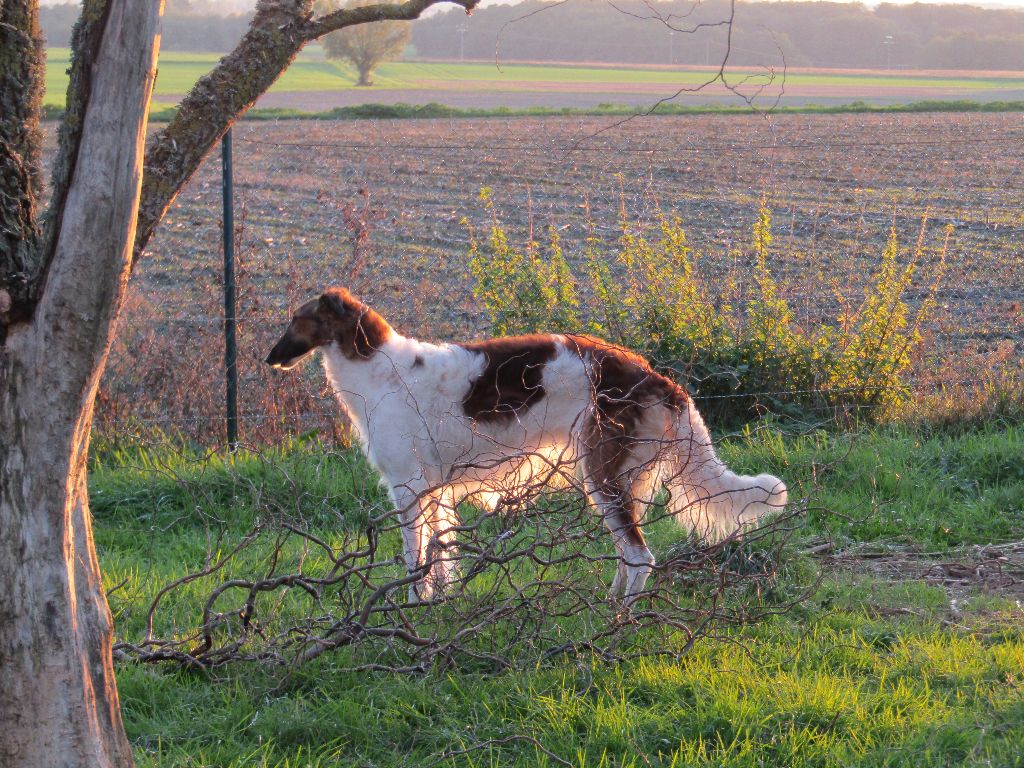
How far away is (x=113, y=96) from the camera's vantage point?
266 cm

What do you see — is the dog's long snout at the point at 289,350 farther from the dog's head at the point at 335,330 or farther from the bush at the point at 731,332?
the bush at the point at 731,332

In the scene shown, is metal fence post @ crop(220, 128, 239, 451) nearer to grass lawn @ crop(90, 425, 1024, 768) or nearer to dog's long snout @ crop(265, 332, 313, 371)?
dog's long snout @ crop(265, 332, 313, 371)

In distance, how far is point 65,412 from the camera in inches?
110

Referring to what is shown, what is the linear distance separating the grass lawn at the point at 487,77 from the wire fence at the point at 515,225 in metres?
30.3

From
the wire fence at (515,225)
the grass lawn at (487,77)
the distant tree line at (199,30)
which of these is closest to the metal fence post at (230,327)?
the wire fence at (515,225)

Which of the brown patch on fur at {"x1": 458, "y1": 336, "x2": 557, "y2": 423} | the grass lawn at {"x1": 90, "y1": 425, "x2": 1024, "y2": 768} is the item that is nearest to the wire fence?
the brown patch on fur at {"x1": 458, "y1": 336, "x2": 557, "y2": 423}

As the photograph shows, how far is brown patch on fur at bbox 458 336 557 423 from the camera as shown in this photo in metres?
5.59

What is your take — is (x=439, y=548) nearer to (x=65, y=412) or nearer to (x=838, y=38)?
(x=65, y=412)

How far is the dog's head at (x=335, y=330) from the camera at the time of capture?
5.90 m

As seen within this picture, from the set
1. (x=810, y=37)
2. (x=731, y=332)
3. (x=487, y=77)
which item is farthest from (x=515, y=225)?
(x=810, y=37)

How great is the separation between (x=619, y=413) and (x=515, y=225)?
450 inches

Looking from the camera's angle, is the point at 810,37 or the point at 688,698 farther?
the point at 810,37

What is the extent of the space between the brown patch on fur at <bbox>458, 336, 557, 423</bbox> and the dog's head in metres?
0.64

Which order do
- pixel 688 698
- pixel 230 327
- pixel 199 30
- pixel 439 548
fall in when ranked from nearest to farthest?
pixel 688 698 → pixel 439 548 → pixel 230 327 → pixel 199 30
